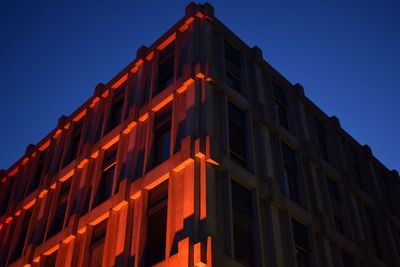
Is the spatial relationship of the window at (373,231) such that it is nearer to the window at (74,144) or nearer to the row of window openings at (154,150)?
the row of window openings at (154,150)

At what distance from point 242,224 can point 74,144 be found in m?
13.5

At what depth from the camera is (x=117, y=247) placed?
17.3m

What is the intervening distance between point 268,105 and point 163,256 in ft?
34.2

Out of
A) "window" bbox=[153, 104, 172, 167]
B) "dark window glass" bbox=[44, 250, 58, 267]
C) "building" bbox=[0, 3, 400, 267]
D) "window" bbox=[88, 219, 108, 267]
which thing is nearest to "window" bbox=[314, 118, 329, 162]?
"building" bbox=[0, 3, 400, 267]

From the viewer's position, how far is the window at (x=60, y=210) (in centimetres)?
2280

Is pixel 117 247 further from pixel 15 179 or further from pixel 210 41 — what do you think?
pixel 15 179

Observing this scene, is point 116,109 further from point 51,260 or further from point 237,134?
point 51,260

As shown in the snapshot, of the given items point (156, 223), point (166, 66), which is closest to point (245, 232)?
point (156, 223)

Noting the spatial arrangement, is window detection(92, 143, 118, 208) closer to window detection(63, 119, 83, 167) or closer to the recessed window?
window detection(63, 119, 83, 167)

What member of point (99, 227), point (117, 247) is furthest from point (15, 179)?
point (117, 247)

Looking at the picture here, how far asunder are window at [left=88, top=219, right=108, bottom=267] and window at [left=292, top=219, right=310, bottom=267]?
7766 mm

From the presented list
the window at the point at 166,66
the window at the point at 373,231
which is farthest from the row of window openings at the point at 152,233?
the window at the point at 373,231

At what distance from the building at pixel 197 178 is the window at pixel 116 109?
117mm

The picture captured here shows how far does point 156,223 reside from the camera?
16.8 metres
